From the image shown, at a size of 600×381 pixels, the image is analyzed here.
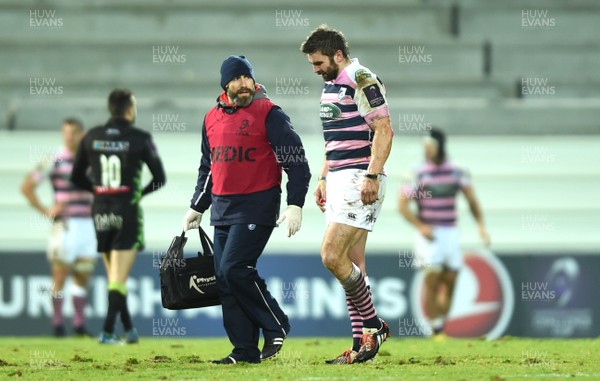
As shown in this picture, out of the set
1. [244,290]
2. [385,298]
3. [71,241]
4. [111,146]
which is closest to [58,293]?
[71,241]

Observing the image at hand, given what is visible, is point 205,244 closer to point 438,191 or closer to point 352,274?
point 352,274

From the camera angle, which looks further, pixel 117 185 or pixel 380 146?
pixel 117 185

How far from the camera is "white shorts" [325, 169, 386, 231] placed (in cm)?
770

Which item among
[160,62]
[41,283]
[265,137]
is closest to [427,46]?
[160,62]

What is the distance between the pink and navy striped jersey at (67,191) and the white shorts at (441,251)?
3.72m

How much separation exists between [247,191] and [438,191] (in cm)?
629

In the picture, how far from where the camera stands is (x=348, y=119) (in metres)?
7.71

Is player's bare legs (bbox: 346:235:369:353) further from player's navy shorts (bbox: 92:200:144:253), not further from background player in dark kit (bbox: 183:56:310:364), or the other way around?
player's navy shorts (bbox: 92:200:144:253)

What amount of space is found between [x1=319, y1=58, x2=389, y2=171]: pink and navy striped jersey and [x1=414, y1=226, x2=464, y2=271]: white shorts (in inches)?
238

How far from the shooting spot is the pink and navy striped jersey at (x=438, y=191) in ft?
45.4

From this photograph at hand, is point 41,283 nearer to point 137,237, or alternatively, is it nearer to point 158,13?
point 137,237

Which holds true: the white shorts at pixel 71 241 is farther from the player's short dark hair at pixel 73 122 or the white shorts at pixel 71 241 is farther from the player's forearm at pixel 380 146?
the player's forearm at pixel 380 146

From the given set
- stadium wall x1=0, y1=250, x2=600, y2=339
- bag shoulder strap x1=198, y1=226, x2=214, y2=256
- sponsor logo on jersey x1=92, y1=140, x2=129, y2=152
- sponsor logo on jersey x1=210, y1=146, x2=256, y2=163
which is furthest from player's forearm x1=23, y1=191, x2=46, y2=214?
sponsor logo on jersey x1=210, y1=146, x2=256, y2=163

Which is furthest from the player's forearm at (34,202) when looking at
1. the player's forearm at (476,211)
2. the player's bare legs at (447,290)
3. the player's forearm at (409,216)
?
the player's forearm at (476,211)
